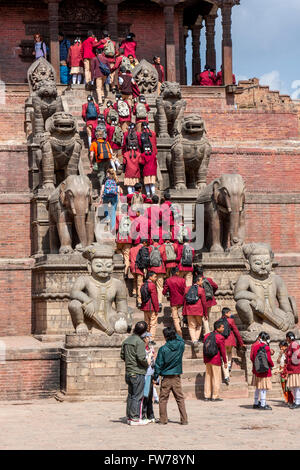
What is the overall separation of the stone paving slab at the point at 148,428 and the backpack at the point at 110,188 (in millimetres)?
6301

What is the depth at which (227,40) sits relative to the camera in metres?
31.8

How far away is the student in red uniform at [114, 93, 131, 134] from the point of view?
24.2 m

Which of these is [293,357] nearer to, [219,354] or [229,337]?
[219,354]

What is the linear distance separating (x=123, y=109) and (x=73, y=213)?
5.15 m

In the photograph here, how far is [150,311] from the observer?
17797 millimetres

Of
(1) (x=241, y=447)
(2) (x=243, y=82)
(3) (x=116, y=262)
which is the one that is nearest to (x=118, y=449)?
(1) (x=241, y=447)

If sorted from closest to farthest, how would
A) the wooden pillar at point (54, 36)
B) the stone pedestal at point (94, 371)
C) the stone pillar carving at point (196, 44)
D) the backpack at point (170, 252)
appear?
the stone pedestal at point (94, 371), the backpack at point (170, 252), the wooden pillar at point (54, 36), the stone pillar carving at point (196, 44)

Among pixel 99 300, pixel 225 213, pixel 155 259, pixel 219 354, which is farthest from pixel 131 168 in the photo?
pixel 219 354

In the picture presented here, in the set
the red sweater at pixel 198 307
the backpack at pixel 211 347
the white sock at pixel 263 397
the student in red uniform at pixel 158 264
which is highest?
the student in red uniform at pixel 158 264

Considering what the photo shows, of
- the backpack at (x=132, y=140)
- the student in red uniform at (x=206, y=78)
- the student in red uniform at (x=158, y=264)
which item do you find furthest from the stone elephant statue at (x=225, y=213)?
the student in red uniform at (x=206, y=78)

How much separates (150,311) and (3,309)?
17.2ft

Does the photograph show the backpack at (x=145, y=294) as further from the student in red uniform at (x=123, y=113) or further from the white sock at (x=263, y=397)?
the student in red uniform at (x=123, y=113)

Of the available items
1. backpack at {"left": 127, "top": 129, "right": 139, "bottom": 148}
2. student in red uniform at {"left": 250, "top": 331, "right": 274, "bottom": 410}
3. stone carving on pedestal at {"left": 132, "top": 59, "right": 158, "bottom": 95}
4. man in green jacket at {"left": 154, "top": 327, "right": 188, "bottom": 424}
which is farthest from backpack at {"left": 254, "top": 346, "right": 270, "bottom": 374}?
stone carving on pedestal at {"left": 132, "top": 59, "right": 158, "bottom": 95}

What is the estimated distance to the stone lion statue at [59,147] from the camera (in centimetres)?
2195
